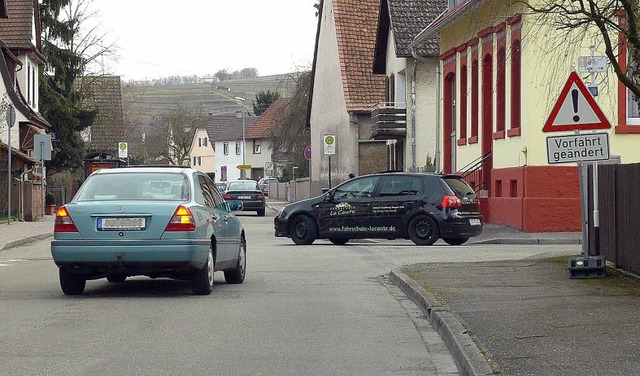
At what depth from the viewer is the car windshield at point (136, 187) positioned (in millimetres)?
14055

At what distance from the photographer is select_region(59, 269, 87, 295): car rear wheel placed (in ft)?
45.7

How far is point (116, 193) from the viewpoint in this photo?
14086 millimetres

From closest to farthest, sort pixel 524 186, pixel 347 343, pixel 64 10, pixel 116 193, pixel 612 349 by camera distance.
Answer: pixel 612 349 → pixel 347 343 → pixel 116 193 → pixel 524 186 → pixel 64 10

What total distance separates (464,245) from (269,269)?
754 centimetres

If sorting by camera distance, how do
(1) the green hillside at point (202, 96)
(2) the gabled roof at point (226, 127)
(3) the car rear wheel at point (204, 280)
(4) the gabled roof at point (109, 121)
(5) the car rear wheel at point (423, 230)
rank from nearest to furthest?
(3) the car rear wheel at point (204, 280)
(5) the car rear wheel at point (423, 230)
(4) the gabled roof at point (109, 121)
(2) the gabled roof at point (226, 127)
(1) the green hillside at point (202, 96)

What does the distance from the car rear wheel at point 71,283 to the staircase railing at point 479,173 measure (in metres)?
18.9

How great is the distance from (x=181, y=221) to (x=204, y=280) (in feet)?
2.77

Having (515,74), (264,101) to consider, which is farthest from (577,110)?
(264,101)

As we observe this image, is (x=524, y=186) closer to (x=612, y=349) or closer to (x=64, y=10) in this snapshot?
(x=612, y=349)

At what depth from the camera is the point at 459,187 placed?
24609 millimetres

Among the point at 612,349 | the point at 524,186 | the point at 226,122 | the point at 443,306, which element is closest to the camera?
the point at 612,349

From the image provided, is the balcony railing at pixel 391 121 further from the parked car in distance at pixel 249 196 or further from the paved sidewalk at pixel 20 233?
the paved sidewalk at pixel 20 233

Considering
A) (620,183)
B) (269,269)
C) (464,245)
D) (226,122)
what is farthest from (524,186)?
(226,122)

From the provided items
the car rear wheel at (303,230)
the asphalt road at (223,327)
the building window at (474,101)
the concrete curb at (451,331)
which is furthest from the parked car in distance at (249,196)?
the concrete curb at (451,331)
